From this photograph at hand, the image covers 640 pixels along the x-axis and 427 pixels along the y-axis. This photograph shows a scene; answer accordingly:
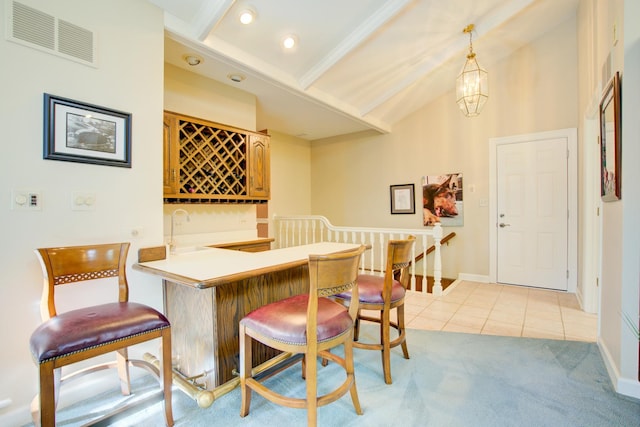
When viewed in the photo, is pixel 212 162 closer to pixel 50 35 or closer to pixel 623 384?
pixel 50 35

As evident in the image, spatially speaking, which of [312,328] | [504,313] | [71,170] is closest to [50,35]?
[71,170]

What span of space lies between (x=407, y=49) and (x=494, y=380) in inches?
142

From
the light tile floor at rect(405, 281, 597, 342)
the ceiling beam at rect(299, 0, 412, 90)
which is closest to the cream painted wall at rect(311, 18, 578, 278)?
the light tile floor at rect(405, 281, 597, 342)

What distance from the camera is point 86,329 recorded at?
1349mm

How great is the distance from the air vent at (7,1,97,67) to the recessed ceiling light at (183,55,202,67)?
99 centimetres

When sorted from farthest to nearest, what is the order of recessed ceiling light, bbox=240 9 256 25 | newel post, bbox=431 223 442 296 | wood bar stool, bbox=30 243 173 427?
newel post, bbox=431 223 442 296 < recessed ceiling light, bbox=240 9 256 25 < wood bar stool, bbox=30 243 173 427

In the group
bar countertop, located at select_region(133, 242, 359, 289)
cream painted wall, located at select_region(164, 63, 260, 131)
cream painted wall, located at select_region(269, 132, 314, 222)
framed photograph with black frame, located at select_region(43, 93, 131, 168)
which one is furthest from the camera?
cream painted wall, located at select_region(269, 132, 314, 222)

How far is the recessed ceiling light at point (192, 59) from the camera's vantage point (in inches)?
112

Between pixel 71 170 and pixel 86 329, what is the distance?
1053 millimetres

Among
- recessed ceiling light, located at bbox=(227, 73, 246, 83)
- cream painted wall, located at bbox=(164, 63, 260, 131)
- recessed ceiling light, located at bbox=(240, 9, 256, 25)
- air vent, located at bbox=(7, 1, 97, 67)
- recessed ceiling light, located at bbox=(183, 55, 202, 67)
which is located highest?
recessed ceiling light, located at bbox=(240, 9, 256, 25)

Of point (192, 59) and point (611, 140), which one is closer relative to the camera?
point (611, 140)

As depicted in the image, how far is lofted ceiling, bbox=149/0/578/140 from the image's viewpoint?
8.64 ft

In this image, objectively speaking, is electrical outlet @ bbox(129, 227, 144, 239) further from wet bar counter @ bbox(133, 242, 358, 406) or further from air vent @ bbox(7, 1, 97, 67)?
air vent @ bbox(7, 1, 97, 67)

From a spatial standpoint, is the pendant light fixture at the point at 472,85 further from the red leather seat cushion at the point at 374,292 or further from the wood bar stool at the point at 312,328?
the wood bar stool at the point at 312,328
